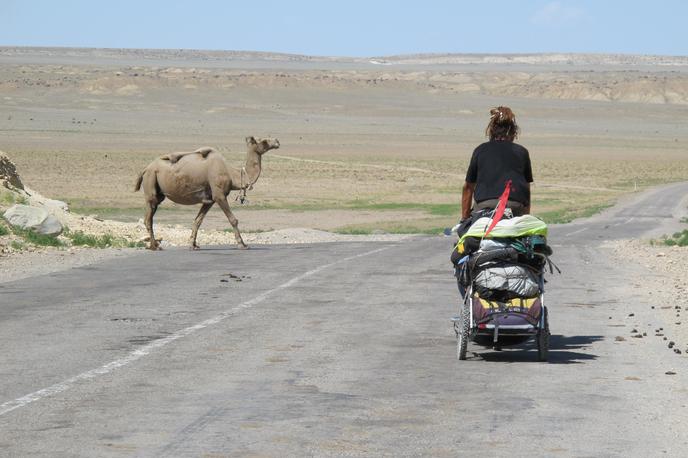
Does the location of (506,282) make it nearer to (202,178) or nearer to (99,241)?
(202,178)

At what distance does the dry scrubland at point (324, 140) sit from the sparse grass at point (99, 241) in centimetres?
1186

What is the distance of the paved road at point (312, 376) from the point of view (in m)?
8.05

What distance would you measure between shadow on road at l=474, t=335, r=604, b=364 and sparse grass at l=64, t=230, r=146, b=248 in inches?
612

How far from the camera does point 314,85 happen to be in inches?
7283

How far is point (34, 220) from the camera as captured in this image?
26.4 m

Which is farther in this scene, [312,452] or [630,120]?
[630,120]

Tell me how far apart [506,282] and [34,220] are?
55.6 ft

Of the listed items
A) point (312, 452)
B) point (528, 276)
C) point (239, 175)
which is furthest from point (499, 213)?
point (239, 175)

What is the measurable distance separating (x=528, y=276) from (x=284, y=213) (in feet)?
120

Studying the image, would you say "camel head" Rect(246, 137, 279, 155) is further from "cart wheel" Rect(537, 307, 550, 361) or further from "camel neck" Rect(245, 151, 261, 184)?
"cart wheel" Rect(537, 307, 550, 361)

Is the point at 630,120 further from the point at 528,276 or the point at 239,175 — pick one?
the point at 528,276

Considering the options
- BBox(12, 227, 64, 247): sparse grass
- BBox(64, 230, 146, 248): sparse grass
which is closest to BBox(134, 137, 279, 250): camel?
BBox(64, 230, 146, 248): sparse grass

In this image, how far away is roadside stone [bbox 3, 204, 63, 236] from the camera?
26.3 m

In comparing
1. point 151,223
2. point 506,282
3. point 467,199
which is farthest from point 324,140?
point 506,282
